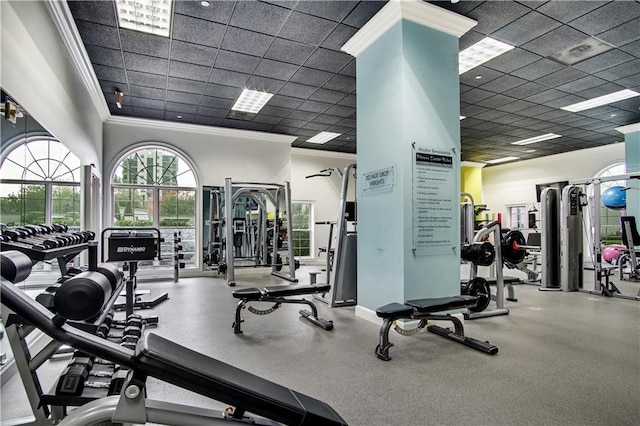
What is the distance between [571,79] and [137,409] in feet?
22.3

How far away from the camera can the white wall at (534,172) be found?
9789 millimetres

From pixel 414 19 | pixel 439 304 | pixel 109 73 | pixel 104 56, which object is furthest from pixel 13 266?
pixel 109 73

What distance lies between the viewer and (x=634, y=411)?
2.03 meters

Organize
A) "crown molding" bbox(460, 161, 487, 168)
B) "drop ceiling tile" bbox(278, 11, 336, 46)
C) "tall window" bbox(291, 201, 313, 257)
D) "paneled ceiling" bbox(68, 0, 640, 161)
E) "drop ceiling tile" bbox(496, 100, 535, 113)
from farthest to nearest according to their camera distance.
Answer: "crown molding" bbox(460, 161, 487, 168) → "tall window" bbox(291, 201, 313, 257) → "drop ceiling tile" bbox(496, 100, 535, 113) → "drop ceiling tile" bbox(278, 11, 336, 46) → "paneled ceiling" bbox(68, 0, 640, 161)

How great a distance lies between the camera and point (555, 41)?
14.0ft

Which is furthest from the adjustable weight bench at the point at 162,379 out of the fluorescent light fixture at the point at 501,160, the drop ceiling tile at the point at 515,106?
the fluorescent light fixture at the point at 501,160

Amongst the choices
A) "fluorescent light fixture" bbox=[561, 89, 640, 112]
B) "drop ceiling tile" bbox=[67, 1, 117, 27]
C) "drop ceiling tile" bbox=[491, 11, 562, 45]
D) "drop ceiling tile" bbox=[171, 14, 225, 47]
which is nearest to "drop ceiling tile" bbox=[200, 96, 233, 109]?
"drop ceiling tile" bbox=[171, 14, 225, 47]

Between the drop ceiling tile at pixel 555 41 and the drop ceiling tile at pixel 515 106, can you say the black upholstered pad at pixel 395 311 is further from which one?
the drop ceiling tile at pixel 515 106

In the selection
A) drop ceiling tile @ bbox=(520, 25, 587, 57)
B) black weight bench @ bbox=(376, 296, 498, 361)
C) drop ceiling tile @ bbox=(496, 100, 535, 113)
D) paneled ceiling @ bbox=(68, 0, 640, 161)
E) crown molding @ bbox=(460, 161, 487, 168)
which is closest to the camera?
black weight bench @ bbox=(376, 296, 498, 361)

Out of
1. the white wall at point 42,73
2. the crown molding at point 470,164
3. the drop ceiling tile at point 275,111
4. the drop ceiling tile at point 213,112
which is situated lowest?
the white wall at point 42,73

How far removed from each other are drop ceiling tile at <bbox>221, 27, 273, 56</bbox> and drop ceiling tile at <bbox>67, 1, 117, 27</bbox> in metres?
1.20

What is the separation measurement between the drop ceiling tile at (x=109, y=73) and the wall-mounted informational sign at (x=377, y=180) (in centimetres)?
395

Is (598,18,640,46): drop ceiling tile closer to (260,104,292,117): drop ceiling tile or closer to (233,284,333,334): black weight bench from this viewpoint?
(233,284,333,334): black weight bench

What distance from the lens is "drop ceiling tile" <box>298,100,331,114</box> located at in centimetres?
650
